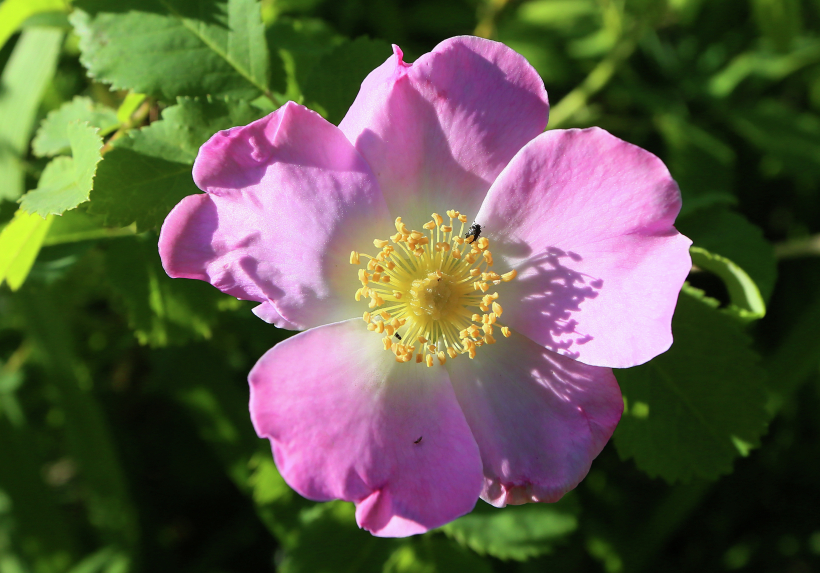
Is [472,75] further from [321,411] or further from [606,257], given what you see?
[321,411]

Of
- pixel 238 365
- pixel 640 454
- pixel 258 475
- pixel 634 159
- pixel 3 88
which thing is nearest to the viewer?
pixel 634 159

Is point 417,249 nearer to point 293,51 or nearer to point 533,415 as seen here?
point 533,415

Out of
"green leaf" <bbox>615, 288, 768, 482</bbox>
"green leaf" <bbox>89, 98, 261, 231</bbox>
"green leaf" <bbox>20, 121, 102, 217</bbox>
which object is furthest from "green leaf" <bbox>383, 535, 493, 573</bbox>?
"green leaf" <bbox>20, 121, 102, 217</bbox>

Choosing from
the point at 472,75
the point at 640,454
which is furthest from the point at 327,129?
the point at 640,454

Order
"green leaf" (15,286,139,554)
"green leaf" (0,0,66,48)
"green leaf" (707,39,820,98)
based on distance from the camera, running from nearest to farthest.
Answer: "green leaf" (0,0,66,48) → "green leaf" (15,286,139,554) → "green leaf" (707,39,820,98)

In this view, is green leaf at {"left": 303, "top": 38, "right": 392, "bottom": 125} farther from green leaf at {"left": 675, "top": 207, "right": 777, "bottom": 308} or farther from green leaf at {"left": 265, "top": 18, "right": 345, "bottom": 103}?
green leaf at {"left": 675, "top": 207, "right": 777, "bottom": 308}

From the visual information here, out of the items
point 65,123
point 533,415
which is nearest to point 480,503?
point 533,415

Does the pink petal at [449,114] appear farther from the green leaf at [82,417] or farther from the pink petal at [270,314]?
the green leaf at [82,417]
